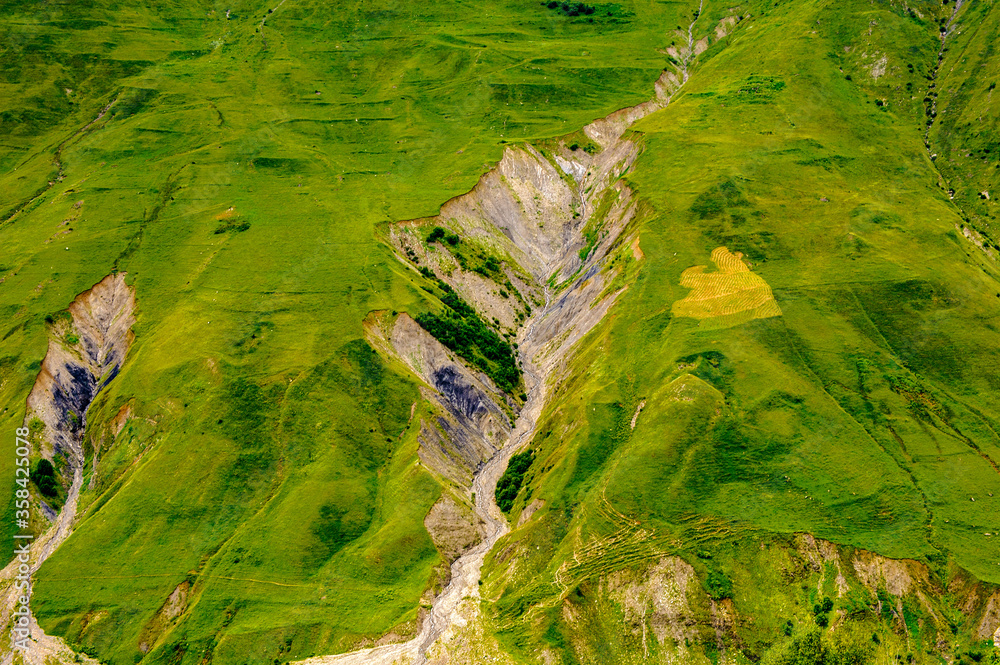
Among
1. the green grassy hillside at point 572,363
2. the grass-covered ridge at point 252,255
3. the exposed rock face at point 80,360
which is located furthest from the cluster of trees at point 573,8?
the exposed rock face at point 80,360

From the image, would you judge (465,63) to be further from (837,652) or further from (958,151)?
(837,652)

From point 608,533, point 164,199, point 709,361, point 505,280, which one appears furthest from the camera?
point 164,199

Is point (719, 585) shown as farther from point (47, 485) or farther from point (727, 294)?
point (47, 485)

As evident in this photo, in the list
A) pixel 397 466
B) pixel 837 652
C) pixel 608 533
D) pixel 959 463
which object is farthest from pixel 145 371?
pixel 959 463

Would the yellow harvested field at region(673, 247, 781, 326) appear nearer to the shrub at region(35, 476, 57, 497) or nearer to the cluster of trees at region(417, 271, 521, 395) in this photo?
the cluster of trees at region(417, 271, 521, 395)

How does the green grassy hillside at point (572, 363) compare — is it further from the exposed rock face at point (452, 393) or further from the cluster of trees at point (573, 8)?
the cluster of trees at point (573, 8)

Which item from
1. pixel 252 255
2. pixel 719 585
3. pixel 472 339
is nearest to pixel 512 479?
pixel 472 339

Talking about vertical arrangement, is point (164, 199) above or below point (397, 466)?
above

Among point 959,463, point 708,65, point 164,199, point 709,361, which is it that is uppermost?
point 708,65
